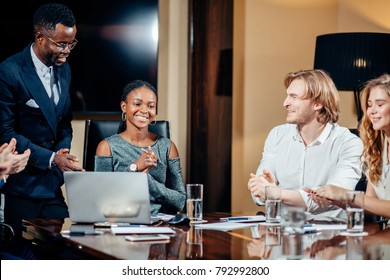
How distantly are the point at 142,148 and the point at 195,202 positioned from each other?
650 millimetres

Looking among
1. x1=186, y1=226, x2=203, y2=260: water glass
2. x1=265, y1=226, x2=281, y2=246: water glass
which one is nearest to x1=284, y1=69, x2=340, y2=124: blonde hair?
x1=265, y1=226, x2=281, y2=246: water glass

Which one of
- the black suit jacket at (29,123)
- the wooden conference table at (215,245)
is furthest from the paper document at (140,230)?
the black suit jacket at (29,123)

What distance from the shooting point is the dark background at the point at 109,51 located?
13.2 ft

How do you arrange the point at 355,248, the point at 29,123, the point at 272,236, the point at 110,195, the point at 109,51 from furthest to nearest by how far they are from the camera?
the point at 109,51 → the point at 29,123 → the point at 110,195 → the point at 272,236 → the point at 355,248

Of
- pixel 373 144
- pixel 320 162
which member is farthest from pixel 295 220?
pixel 320 162

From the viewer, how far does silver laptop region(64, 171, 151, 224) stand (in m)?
2.35

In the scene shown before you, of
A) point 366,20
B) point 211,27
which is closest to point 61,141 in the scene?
point 211,27

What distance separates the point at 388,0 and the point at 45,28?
6.80 ft

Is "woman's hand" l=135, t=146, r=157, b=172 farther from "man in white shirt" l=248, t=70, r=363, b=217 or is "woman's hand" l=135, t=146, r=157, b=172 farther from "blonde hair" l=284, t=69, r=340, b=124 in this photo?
"blonde hair" l=284, t=69, r=340, b=124

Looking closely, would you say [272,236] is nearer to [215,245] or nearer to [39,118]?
[215,245]

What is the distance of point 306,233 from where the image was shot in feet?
7.31

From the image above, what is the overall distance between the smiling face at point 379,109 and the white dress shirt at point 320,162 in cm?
24

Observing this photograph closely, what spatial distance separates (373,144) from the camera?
2.76 m

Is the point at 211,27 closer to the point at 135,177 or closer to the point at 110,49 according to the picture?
the point at 110,49
